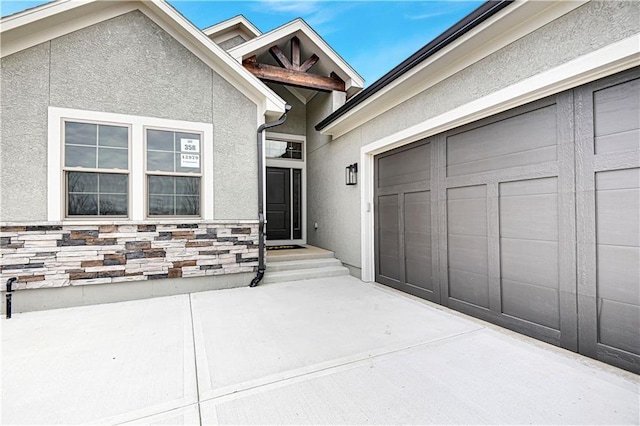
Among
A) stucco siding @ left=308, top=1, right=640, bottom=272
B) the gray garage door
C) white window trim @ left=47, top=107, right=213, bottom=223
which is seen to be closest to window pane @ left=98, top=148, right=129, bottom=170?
white window trim @ left=47, top=107, right=213, bottom=223

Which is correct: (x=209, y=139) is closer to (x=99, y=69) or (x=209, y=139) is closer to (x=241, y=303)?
(x=99, y=69)

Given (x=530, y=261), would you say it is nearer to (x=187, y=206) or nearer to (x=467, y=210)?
(x=467, y=210)

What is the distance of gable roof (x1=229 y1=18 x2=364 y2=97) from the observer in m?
6.50

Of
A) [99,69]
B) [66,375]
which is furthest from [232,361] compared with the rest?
[99,69]

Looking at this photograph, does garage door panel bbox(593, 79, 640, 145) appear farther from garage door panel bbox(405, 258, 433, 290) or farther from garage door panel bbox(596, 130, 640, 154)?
garage door panel bbox(405, 258, 433, 290)

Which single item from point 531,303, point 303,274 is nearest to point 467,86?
point 531,303

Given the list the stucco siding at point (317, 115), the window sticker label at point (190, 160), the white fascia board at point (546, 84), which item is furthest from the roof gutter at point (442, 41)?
the window sticker label at point (190, 160)

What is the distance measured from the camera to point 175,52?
496cm

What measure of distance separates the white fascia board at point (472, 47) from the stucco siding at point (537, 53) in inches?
2.6

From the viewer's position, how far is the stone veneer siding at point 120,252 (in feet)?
13.5

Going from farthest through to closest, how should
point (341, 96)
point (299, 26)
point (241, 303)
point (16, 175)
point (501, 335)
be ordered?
point (341, 96), point (299, 26), point (241, 303), point (16, 175), point (501, 335)

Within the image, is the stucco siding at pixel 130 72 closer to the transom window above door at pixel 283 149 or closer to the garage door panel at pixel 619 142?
the transom window above door at pixel 283 149

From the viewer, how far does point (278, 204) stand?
8.19m

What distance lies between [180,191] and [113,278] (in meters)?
1.66
